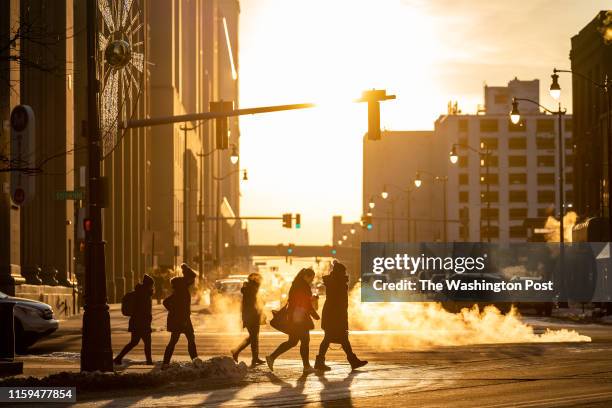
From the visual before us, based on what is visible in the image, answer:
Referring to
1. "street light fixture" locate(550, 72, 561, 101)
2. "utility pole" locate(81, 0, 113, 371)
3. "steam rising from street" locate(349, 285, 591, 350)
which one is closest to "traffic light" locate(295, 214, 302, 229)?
"steam rising from street" locate(349, 285, 591, 350)

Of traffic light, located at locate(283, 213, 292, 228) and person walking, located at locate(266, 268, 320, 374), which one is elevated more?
traffic light, located at locate(283, 213, 292, 228)

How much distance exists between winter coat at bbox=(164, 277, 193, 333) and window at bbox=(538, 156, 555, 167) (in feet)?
526

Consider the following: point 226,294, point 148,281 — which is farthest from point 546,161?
point 148,281

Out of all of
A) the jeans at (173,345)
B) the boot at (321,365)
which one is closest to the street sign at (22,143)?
the jeans at (173,345)

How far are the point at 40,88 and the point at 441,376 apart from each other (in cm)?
3387

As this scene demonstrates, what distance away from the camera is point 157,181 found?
10812 centimetres

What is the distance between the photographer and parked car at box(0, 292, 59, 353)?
87.7 ft

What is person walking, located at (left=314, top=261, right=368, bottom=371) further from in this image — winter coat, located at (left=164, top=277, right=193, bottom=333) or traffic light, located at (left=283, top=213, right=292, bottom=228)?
Result: traffic light, located at (left=283, top=213, right=292, bottom=228)

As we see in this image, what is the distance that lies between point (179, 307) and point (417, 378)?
15.7ft

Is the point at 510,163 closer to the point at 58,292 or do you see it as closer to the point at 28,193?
the point at 58,292

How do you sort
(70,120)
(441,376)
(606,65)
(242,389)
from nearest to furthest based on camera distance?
(242,389), (441,376), (70,120), (606,65)

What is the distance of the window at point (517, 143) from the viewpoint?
177500 mm

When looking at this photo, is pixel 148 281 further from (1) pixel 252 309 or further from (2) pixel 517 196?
(2) pixel 517 196

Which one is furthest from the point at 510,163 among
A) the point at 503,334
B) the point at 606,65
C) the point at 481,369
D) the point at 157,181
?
the point at 481,369
